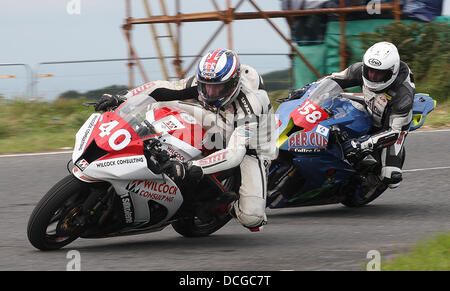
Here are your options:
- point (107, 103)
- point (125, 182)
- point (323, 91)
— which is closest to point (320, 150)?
point (323, 91)

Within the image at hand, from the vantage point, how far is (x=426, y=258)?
19.0ft

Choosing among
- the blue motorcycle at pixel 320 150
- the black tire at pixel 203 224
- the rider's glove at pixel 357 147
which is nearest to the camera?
the black tire at pixel 203 224

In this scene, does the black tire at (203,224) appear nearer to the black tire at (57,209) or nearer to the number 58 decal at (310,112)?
the black tire at (57,209)

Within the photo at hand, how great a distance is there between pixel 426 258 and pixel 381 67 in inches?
110

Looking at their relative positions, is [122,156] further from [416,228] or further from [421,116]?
[421,116]

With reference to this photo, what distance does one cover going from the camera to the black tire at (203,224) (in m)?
6.91

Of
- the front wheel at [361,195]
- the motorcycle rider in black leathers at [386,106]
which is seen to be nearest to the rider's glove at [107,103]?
the motorcycle rider in black leathers at [386,106]

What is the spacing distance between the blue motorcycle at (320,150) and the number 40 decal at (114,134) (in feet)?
6.70

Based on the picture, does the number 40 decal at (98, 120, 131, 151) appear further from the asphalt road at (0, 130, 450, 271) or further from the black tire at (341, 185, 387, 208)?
the black tire at (341, 185, 387, 208)

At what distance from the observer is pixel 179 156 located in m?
6.38

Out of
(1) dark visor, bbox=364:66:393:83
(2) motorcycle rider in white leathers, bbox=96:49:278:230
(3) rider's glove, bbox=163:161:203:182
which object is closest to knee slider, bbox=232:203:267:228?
(2) motorcycle rider in white leathers, bbox=96:49:278:230

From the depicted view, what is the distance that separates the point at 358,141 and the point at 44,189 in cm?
367

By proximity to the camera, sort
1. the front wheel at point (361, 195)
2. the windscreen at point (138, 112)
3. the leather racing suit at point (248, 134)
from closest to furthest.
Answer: the windscreen at point (138, 112) < the leather racing suit at point (248, 134) < the front wheel at point (361, 195)

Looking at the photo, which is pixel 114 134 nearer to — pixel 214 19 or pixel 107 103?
pixel 107 103
